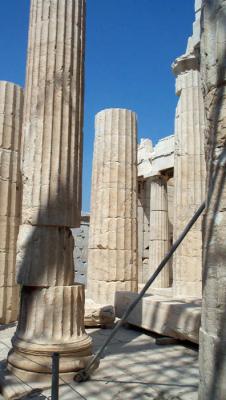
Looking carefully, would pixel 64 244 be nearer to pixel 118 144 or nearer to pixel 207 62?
pixel 207 62

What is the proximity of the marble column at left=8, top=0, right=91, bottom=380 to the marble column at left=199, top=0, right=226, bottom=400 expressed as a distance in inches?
148

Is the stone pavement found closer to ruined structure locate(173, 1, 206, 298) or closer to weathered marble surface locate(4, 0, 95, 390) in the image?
weathered marble surface locate(4, 0, 95, 390)

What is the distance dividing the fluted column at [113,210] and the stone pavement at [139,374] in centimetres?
355

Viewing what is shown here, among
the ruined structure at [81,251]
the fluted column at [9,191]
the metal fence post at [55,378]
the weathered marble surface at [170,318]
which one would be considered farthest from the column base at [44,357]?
the ruined structure at [81,251]

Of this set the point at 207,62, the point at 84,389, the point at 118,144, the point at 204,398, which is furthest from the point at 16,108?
the point at 204,398

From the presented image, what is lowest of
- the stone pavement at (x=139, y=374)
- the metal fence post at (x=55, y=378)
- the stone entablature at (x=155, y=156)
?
the stone pavement at (x=139, y=374)

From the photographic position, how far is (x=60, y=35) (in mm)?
6816

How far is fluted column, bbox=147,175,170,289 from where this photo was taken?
20.1 meters

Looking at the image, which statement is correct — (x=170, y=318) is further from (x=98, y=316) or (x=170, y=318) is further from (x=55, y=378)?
(x=55, y=378)

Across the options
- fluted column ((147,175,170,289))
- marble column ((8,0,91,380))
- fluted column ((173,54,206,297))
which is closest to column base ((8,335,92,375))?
marble column ((8,0,91,380))

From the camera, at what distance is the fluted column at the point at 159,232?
20.1 metres

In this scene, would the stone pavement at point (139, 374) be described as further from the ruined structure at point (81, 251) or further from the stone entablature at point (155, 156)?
the ruined structure at point (81, 251)

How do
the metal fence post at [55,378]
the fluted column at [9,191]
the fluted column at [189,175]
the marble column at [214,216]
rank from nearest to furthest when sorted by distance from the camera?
the marble column at [214,216], the metal fence post at [55,378], the fluted column at [9,191], the fluted column at [189,175]

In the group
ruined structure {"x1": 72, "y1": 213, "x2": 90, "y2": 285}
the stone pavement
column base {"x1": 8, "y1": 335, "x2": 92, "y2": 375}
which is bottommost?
the stone pavement
